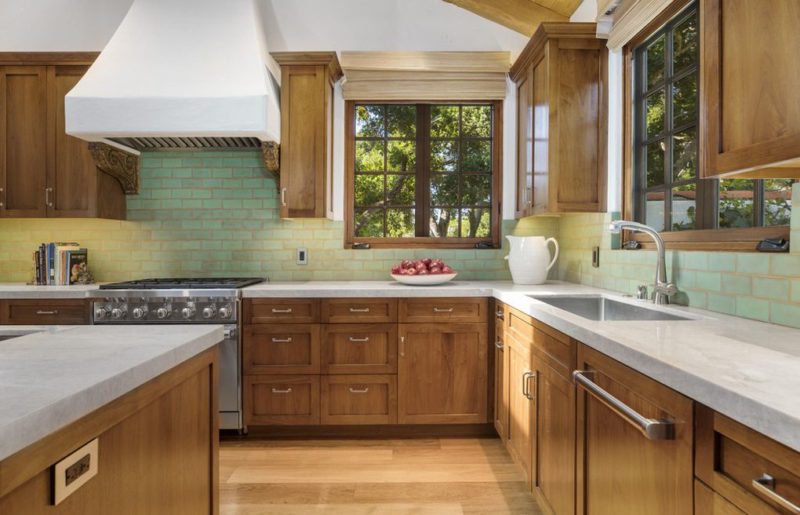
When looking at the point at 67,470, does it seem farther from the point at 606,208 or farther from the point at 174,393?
the point at 606,208

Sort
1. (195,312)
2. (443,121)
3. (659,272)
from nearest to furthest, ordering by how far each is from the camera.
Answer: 1. (659,272)
2. (195,312)
3. (443,121)

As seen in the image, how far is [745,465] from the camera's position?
0.81 m

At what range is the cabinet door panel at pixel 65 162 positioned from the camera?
3.17 m

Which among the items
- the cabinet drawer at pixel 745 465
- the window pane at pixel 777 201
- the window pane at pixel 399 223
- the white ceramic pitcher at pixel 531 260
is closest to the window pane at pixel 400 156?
the window pane at pixel 399 223

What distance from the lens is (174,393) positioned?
3.82 ft

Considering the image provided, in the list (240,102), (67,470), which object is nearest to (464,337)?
(240,102)

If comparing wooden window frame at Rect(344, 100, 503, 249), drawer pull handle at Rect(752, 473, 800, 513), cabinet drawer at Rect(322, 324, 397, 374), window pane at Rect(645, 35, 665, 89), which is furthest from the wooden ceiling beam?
drawer pull handle at Rect(752, 473, 800, 513)

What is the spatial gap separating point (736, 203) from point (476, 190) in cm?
190

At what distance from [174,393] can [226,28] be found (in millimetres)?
2594

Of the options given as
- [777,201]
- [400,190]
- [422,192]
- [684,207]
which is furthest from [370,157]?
[777,201]

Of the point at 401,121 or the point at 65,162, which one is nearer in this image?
the point at 65,162

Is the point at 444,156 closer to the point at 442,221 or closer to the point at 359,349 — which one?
the point at 442,221

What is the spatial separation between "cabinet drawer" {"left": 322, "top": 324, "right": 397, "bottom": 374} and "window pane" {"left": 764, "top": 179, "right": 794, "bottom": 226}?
6.16 feet

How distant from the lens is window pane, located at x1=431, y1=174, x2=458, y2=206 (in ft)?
11.7
